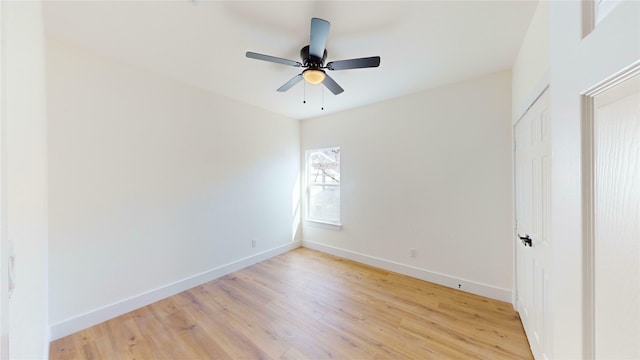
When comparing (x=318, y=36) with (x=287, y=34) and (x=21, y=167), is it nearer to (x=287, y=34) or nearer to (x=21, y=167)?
(x=287, y=34)

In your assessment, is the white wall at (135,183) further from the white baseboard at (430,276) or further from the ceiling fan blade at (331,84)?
the ceiling fan blade at (331,84)

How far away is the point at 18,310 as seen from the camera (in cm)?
88

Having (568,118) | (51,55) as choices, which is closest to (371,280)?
(568,118)

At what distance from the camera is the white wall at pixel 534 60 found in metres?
1.42

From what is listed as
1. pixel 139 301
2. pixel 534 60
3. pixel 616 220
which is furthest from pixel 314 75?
pixel 139 301

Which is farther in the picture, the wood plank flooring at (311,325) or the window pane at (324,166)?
the window pane at (324,166)

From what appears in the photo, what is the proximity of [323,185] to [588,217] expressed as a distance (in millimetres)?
3774

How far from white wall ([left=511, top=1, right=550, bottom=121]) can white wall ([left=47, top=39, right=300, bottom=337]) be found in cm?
322

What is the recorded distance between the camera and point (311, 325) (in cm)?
209

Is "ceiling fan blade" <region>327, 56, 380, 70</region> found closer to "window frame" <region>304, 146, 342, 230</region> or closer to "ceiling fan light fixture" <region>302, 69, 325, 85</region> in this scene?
"ceiling fan light fixture" <region>302, 69, 325, 85</region>

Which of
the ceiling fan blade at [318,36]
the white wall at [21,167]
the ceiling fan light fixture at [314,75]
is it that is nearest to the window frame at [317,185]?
the ceiling fan light fixture at [314,75]

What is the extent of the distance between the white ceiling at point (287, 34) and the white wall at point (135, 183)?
1.10 feet

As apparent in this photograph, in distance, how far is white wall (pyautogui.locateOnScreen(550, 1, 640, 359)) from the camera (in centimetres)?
41

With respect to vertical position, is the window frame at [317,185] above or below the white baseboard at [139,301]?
above
